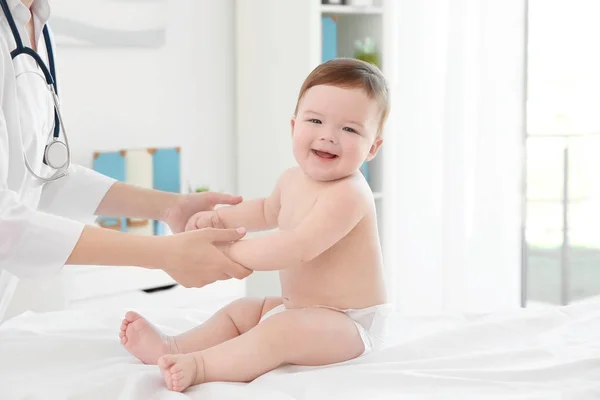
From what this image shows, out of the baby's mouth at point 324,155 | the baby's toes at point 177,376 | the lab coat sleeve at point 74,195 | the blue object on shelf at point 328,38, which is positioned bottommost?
the baby's toes at point 177,376

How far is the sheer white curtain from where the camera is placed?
314 centimetres

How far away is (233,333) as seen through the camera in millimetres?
1583

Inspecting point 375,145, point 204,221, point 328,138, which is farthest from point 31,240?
point 375,145

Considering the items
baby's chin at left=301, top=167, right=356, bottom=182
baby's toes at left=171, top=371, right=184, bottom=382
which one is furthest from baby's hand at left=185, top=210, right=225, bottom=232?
baby's toes at left=171, top=371, right=184, bottom=382

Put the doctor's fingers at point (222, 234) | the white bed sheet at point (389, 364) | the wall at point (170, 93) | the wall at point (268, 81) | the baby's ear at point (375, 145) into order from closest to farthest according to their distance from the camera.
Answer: the white bed sheet at point (389, 364) < the doctor's fingers at point (222, 234) < the baby's ear at point (375, 145) < the wall at point (170, 93) < the wall at point (268, 81)

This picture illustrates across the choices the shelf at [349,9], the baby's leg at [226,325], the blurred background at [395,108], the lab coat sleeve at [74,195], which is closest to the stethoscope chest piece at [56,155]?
the lab coat sleeve at [74,195]

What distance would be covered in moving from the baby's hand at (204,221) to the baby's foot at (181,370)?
0.44 meters

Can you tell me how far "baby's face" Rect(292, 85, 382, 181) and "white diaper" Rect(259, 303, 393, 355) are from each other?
27 centimetres

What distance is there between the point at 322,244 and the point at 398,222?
1962 millimetres

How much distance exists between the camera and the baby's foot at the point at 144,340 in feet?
4.83

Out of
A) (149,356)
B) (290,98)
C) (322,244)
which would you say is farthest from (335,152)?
(290,98)

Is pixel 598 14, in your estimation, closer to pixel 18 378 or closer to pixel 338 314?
pixel 338 314

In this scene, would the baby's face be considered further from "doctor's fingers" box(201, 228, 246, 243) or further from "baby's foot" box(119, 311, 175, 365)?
"baby's foot" box(119, 311, 175, 365)

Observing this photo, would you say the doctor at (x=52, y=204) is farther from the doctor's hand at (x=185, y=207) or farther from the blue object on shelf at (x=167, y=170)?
the blue object on shelf at (x=167, y=170)
